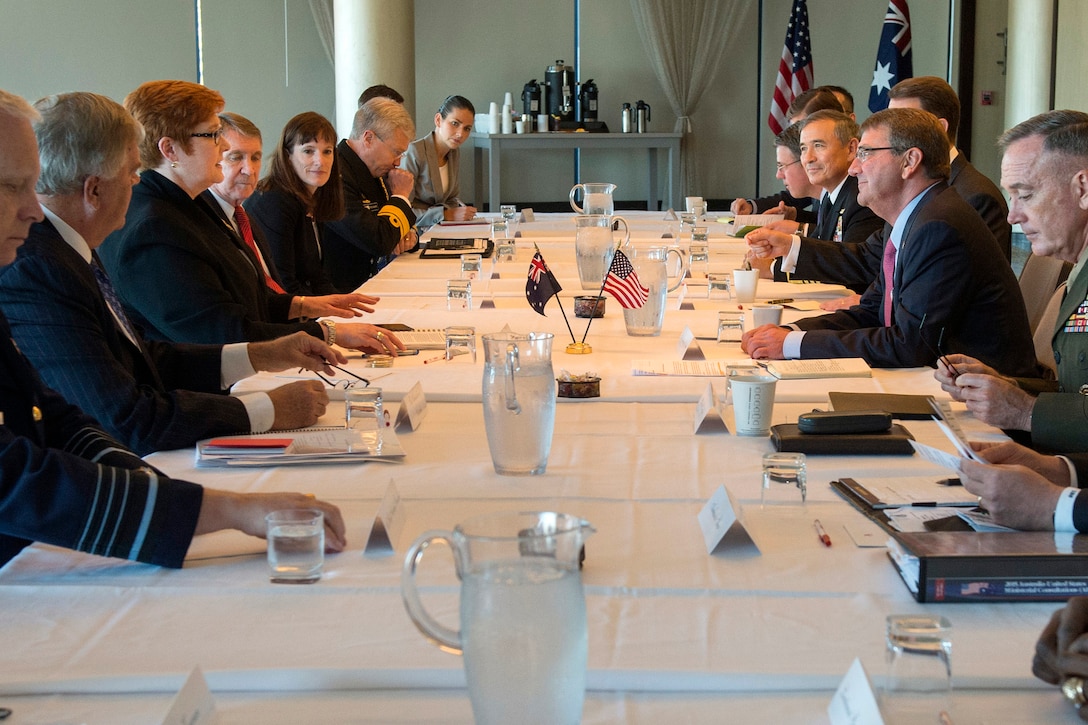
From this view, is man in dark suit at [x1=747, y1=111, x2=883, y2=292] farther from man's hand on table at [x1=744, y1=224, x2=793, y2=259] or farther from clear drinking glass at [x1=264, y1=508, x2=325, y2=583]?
clear drinking glass at [x1=264, y1=508, x2=325, y2=583]

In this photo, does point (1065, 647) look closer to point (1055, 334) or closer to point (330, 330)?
point (1055, 334)

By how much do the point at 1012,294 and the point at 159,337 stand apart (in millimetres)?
2190

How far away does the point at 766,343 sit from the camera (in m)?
2.76

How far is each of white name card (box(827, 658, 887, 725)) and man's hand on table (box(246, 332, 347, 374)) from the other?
1574 millimetres

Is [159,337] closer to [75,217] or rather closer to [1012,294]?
[75,217]

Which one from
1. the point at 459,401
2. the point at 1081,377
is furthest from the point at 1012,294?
the point at 459,401

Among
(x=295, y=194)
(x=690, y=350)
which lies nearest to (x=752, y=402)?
(x=690, y=350)

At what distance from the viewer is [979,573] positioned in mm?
1233

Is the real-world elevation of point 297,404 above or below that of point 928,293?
below

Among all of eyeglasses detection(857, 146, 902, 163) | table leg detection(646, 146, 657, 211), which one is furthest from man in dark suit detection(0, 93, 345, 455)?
table leg detection(646, 146, 657, 211)

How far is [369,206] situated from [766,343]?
3.10 metres

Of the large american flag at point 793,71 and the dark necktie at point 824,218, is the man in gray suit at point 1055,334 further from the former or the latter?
the large american flag at point 793,71

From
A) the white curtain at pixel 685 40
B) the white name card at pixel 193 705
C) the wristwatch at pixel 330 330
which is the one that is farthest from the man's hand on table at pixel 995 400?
the white curtain at pixel 685 40

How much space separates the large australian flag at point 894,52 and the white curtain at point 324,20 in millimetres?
5248
